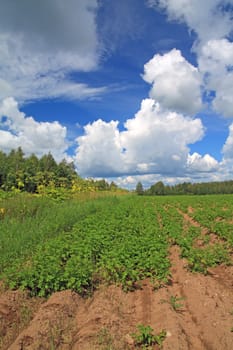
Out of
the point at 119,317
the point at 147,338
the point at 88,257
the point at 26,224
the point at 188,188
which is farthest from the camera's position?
the point at 188,188

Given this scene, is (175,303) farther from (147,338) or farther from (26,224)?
(26,224)

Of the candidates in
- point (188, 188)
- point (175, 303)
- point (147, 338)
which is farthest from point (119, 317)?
point (188, 188)

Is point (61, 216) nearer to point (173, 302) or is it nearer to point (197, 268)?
point (197, 268)

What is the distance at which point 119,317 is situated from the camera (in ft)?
15.3

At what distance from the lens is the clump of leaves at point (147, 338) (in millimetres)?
3885

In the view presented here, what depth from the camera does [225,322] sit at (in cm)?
440

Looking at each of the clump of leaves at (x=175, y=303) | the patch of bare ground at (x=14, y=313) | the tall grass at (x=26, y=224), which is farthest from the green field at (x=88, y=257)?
the clump of leaves at (x=175, y=303)

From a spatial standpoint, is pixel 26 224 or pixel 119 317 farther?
pixel 26 224

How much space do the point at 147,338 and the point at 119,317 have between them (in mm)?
781

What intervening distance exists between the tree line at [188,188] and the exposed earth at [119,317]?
279ft

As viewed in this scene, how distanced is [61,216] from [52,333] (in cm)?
837

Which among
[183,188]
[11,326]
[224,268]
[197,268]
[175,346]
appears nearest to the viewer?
[175,346]

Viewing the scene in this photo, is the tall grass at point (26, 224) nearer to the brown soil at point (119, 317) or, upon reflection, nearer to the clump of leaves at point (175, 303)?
the brown soil at point (119, 317)

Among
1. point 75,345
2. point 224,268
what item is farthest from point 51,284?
point 224,268
